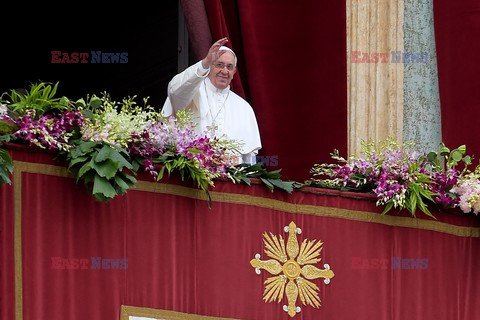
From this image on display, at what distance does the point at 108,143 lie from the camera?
7.41 metres

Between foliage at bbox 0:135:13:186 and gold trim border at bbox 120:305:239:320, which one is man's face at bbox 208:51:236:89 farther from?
foliage at bbox 0:135:13:186

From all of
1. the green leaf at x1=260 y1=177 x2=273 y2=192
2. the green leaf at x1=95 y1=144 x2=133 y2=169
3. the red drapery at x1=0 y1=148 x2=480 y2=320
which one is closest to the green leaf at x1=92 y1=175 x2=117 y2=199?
the green leaf at x1=95 y1=144 x2=133 y2=169

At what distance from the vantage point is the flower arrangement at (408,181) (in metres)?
8.09

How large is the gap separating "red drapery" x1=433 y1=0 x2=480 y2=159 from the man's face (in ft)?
6.96

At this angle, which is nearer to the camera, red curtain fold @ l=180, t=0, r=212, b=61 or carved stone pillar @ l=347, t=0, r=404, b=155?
red curtain fold @ l=180, t=0, r=212, b=61

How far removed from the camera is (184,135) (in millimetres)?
7832

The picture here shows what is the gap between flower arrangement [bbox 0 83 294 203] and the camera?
7.28m

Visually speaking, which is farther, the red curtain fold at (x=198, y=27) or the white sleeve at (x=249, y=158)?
→ the red curtain fold at (x=198, y=27)

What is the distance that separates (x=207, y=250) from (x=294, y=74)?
3295 mm

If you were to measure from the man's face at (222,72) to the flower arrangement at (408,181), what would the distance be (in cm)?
133

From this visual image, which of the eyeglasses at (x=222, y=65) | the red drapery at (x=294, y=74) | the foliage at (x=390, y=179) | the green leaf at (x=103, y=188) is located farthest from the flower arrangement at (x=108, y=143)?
the red drapery at (x=294, y=74)

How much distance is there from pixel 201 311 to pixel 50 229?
115 cm

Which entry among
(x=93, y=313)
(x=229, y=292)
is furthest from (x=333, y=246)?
(x=93, y=313)

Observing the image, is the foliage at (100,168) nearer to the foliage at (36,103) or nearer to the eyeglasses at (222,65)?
the foliage at (36,103)
